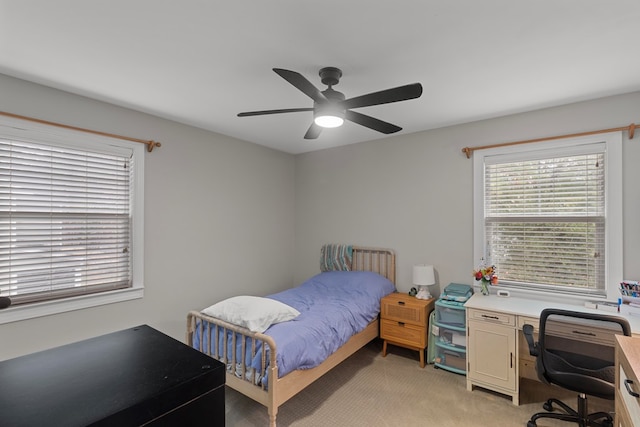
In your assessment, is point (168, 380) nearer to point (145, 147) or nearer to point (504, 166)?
point (145, 147)

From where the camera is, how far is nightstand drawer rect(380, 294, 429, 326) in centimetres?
320

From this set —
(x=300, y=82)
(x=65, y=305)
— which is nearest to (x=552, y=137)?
(x=300, y=82)

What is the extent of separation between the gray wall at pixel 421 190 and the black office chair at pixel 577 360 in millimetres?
752

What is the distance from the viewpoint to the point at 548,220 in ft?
9.62

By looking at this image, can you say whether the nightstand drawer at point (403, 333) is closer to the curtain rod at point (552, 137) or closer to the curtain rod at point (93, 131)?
the curtain rod at point (552, 137)

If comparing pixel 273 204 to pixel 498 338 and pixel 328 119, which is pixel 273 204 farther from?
pixel 498 338

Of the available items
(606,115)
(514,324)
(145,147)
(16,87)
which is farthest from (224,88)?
(606,115)

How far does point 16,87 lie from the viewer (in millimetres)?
2316

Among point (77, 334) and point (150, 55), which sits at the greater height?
point (150, 55)

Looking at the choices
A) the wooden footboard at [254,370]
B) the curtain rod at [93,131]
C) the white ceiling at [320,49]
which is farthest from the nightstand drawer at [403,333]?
the curtain rod at [93,131]

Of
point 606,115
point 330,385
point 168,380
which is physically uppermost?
point 606,115

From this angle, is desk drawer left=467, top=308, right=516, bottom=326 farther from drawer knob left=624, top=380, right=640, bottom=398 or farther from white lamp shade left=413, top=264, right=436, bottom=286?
drawer knob left=624, top=380, right=640, bottom=398

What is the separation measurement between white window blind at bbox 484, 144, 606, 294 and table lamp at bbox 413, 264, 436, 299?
62 centimetres

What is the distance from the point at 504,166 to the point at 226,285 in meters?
3.32
